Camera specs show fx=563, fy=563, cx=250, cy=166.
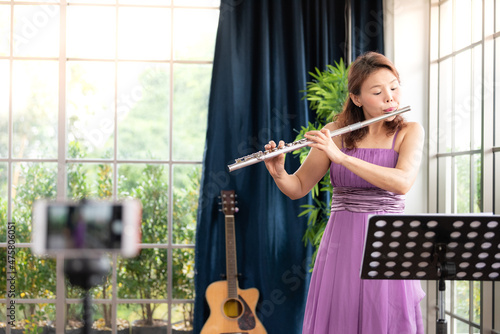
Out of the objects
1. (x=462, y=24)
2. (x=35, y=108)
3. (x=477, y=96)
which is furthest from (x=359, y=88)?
(x=35, y=108)

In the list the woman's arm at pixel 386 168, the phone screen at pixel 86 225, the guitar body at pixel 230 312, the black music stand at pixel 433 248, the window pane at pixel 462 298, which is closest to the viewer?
the phone screen at pixel 86 225

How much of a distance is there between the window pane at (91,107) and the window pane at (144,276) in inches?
30.5

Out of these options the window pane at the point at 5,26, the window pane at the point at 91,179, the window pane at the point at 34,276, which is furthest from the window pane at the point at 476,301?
the window pane at the point at 5,26

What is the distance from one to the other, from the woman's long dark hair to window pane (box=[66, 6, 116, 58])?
2413 mm

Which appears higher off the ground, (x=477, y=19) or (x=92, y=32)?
(x=92, y=32)

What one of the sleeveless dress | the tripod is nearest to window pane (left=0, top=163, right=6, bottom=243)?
the sleeveless dress

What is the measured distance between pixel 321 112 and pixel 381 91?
1.68 meters

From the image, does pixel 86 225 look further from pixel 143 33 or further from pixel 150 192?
pixel 143 33

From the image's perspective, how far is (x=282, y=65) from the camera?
153 inches

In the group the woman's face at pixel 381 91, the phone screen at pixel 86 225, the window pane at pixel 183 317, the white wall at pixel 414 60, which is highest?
the white wall at pixel 414 60

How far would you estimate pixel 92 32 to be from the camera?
4059mm

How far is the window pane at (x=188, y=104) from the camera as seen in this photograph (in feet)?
13.4

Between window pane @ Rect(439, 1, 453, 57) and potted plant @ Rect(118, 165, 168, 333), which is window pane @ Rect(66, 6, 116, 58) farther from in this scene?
window pane @ Rect(439, 1, 453, 57)

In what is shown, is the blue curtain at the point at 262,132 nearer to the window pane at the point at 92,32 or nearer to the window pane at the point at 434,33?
the window pane at the point at 434,33
